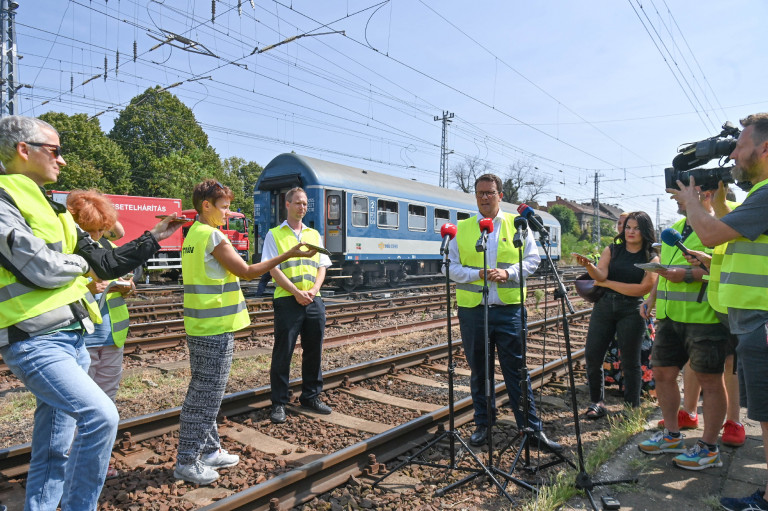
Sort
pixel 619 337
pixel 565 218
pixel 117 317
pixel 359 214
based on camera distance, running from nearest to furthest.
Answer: pixel 117 317, pixel 619 337, pixel 359 214, pixel 565 218

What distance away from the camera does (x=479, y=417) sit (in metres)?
4.25

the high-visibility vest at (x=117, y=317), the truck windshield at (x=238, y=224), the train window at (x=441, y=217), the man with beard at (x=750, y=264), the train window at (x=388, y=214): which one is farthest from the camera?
the truck windshield at (x=238, y=224)

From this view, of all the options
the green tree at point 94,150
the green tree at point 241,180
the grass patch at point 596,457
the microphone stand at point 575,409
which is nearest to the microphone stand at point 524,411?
the grass patch at point 596,457

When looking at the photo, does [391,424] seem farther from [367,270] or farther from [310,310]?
[367,270]

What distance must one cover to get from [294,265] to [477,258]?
5.87 feet

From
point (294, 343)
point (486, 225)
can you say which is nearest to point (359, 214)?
point (294, 343)

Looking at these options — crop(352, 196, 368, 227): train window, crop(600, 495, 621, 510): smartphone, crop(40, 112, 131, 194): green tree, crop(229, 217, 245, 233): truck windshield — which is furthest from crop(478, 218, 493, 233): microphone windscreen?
crop(40, 112, 131, 194): green tree

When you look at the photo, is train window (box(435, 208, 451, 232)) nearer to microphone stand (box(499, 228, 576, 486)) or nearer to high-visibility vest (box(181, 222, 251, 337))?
microphone stand (box(499, 228, 576, 486))

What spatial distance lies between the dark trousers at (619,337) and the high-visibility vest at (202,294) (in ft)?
11.4

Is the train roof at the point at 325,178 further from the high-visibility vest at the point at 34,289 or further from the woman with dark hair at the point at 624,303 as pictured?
the high-visibility vest at the point at 34,289

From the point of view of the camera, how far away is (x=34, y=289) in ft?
7.75

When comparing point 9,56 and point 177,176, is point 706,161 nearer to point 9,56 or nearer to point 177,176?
point 9,56

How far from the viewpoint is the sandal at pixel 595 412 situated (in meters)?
4.94

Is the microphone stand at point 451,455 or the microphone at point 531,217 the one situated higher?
the microphone at point 531,217
